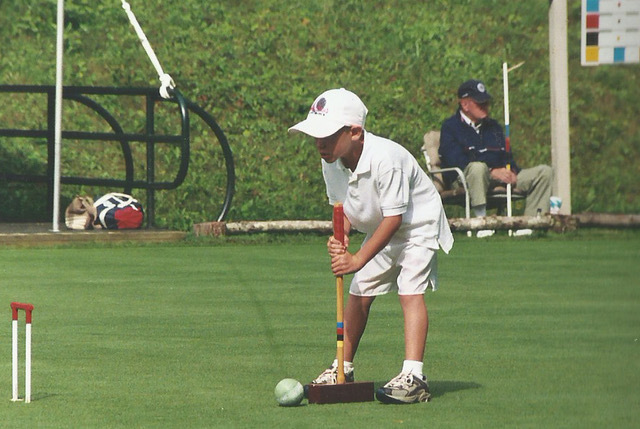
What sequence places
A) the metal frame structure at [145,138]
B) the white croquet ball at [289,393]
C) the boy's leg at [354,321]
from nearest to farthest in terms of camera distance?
1. the white croquet ball at [289,393]
2. the boy's leg at [354,321]
3. the metal frame structure at [145,138]

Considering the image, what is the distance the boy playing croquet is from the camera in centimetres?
430

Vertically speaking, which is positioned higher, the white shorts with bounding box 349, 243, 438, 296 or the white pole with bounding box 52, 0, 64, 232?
the white pole with bounding box 52, 0, 64, 232

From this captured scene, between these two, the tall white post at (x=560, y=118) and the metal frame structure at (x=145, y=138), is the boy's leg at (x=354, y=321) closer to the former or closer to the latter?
the metal frame structure at (x=145, y=138)

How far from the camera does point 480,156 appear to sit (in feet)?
41.7

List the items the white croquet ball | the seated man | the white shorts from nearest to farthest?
the white croquet ball, the white shorts, the seated man

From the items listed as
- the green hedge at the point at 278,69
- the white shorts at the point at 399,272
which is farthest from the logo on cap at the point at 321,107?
the green hedge at the point at 278,69

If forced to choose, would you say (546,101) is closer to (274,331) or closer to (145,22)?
(145,22)

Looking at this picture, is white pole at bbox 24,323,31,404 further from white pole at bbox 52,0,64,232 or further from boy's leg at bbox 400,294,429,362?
white pole at bbox 52,0,64,232

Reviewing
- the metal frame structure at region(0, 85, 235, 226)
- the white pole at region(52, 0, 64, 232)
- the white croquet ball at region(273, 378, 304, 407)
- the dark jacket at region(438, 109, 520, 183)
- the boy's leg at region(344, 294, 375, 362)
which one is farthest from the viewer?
the dark jacket at region(438, 109, 520, 183)

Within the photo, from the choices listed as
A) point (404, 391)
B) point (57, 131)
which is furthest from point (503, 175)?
point (404, 391)

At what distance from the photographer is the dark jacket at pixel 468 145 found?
12586 millimetres

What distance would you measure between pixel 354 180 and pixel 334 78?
1221cm

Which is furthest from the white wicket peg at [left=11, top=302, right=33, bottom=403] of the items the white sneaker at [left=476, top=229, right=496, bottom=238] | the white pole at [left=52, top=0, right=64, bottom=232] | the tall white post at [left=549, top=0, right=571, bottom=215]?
the tall white post at [left=549, top=0, right=571, bottom=215]

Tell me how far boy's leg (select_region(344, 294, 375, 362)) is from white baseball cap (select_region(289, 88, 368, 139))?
685 mm
